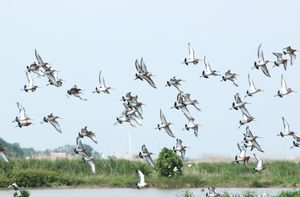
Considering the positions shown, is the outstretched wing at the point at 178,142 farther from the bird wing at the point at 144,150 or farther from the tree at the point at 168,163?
the tree at the point at 168,163

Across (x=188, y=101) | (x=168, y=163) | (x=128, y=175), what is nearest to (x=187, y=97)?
(x=188, y=101)

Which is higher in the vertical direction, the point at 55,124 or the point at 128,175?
the point at 55,124

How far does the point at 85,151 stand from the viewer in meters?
28.7

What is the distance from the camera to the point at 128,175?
46.2m

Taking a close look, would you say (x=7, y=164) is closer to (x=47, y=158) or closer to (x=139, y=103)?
(x=47, y=158)

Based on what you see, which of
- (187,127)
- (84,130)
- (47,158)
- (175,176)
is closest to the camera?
(84,130)

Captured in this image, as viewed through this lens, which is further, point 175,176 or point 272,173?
point 272,173

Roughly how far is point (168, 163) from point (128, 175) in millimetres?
4774

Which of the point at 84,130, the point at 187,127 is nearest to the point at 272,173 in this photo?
the point at 187,127

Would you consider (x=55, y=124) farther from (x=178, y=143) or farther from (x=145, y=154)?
(x=178, y=143)

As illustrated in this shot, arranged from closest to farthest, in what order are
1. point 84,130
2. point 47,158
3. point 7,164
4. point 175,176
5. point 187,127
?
Answer: point 84,130, point 187,127, point 175,176, point 7,164, point 47,158

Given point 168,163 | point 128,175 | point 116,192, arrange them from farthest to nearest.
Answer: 1. point 128,175
2. point 168,163
3. point 116,192

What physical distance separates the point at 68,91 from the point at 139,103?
2382 mm

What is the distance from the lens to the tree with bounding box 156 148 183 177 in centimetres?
4219
